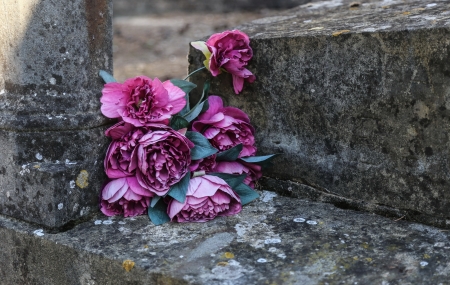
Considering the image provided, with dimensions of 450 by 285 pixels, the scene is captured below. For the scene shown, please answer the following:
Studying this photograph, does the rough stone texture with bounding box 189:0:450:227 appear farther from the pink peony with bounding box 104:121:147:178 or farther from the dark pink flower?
the pink peony with bounding box 104:121:147:178

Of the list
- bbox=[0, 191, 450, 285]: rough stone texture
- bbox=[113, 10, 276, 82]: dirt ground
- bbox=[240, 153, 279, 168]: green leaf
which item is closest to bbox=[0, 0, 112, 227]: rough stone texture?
bbox=[0, 191, 450, 285]: rough stone texture

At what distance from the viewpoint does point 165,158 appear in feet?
5.50

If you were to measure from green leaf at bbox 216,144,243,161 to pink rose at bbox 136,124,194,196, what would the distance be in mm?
159

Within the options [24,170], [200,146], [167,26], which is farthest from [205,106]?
[167,26]

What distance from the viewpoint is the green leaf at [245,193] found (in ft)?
6.12

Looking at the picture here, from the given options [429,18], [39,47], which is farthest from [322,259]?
[39,47]

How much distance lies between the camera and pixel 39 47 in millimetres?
1686

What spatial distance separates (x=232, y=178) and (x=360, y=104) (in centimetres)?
49

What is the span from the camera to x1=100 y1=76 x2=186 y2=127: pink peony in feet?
5.62

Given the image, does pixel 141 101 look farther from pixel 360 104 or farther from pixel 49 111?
pixel 360 104

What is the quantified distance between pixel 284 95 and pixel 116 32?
22.0ft

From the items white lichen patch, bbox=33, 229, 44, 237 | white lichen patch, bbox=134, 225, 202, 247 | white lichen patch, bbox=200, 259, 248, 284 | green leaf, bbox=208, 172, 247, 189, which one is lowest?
white lichen patch, bbox=200, 259, 248, 284

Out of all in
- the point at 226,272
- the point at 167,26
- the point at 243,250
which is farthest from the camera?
the point at 167,26

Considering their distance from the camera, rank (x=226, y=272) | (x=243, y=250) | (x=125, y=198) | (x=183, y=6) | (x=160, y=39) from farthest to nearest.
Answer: (x=183, y=6), (x=160, y=39), (x=125, y=198), (x=243, y=250), (x=226, y=272)
